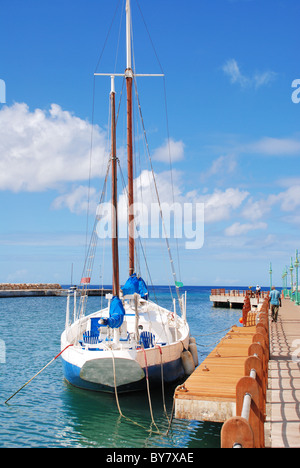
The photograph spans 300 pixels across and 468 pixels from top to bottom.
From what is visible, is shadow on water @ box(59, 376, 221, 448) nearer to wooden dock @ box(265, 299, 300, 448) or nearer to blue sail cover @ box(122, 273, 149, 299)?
wooden dock @ box(265, 299, 300, 448)

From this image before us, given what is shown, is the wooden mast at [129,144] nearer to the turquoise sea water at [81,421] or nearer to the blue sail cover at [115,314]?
the blue sail cover at [115,314]

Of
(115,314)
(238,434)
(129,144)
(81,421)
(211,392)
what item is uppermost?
(129,144)

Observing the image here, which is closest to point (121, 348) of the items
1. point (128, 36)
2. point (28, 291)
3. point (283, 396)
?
point (283, 396)

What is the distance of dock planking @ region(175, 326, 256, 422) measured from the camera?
10109 mm

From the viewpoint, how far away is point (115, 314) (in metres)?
15.6

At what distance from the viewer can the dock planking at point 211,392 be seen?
10109 millimetres

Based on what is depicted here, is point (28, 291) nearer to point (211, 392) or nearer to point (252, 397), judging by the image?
point (211, 392)

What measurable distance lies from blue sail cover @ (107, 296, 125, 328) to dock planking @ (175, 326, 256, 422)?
3.44 m

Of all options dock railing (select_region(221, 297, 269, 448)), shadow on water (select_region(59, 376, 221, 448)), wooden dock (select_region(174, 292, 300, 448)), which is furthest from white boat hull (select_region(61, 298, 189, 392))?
dock railing (select_region(221, 297, 269, 448))

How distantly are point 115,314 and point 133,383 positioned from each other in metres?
2.48

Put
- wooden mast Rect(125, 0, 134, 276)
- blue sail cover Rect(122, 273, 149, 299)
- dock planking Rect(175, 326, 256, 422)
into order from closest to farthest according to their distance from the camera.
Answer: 1. dock planking Rect(175, 326, 256, 422)
2. blue sail cover Rect(122, 273, 149, 299)
3. wooden mast Rect(125, 0, 134, 276)

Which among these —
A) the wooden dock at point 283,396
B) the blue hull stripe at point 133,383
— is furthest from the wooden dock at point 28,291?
the wooden dock at point 283,396

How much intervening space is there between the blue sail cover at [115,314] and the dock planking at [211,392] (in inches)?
135
